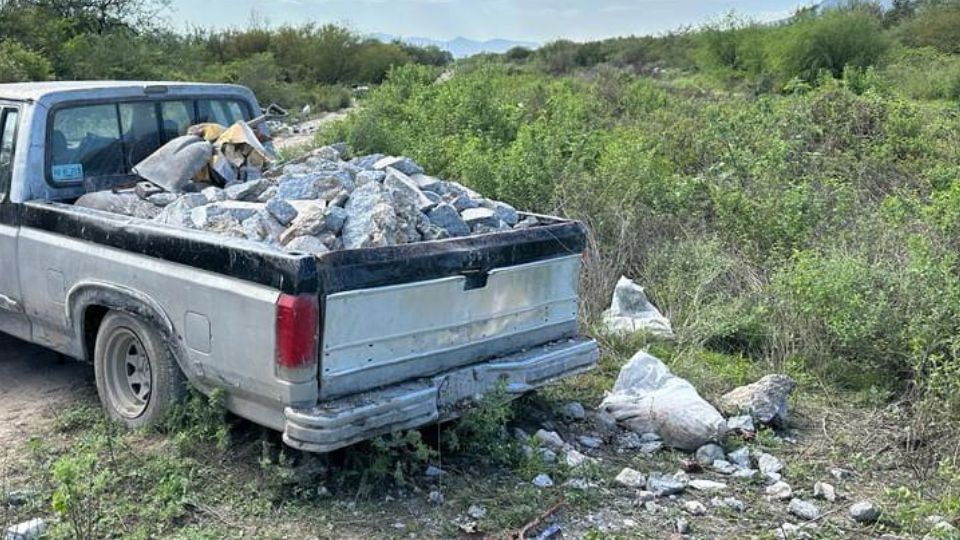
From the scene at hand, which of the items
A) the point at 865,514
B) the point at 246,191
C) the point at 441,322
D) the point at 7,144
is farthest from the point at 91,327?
the point at 865,514

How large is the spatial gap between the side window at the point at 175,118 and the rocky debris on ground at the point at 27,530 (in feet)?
8.92

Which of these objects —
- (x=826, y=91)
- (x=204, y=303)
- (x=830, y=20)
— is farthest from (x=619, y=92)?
(x=204, y=303)

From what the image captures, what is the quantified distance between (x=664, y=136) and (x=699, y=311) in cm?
524

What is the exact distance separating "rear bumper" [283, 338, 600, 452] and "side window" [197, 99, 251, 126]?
9.31 feet

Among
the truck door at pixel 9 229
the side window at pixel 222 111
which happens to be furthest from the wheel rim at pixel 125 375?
the side window at pixel 222 111

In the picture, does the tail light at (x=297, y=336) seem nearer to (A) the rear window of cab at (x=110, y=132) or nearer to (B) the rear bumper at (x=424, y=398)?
(B) the rear bumper at (x=424, y=398)

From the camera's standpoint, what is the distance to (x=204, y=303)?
3975 mm

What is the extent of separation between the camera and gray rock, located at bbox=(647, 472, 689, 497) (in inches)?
169

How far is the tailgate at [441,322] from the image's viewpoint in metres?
3.83

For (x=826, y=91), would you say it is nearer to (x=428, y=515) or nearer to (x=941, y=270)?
(x=941, y=270)

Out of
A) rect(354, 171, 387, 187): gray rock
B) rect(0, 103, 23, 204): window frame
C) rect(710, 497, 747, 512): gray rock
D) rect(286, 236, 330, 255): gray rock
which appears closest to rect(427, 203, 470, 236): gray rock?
rect(354, 171, 387, 187): gray rock

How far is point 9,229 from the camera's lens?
5023 millimetres

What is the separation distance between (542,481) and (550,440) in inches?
19.2

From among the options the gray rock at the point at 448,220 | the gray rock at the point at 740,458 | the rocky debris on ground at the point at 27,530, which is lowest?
Result: the rocky debris on ground at the point at 27,530
